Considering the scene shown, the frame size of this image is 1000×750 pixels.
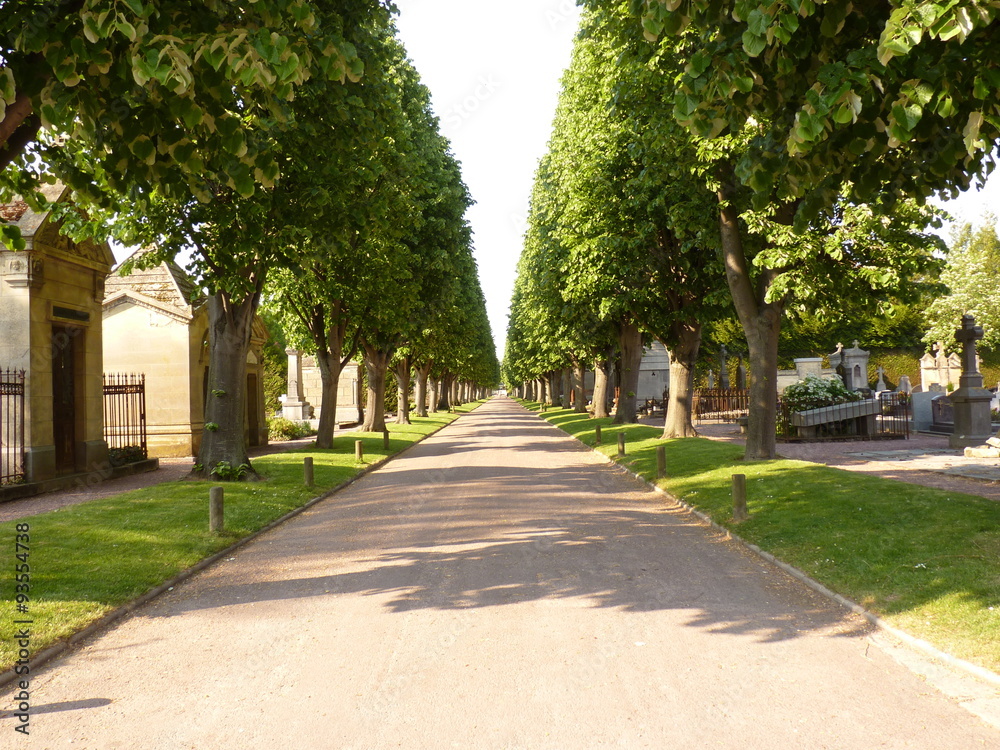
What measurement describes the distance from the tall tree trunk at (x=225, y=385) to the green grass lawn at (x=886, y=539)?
356 inches

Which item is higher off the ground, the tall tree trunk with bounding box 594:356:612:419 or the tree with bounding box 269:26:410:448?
the tree with bounding box 269:26:410:448

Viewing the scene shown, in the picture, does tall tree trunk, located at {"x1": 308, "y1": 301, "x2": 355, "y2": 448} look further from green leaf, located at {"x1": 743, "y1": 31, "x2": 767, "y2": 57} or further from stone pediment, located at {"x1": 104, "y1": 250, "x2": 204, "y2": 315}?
green leaf, located at {"x1": 743, "y1": 31, "x2": 767, "y2": 57}

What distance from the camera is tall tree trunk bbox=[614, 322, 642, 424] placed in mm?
30609

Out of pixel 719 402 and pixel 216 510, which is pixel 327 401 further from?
pixel 719 402

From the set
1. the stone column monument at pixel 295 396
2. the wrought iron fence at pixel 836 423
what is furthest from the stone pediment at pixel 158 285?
the wrought iron fence at pixel 836 423

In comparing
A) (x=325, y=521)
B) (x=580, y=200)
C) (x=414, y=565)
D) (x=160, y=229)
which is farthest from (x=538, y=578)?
(x=580, y=200)

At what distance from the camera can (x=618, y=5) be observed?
1224cm

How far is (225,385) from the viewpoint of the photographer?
15.0m

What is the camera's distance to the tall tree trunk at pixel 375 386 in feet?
101

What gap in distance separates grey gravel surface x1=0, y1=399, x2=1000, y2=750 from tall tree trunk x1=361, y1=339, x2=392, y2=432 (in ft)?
71.7

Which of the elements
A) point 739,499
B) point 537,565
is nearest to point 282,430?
point 739,499

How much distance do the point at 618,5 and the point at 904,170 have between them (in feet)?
25.5

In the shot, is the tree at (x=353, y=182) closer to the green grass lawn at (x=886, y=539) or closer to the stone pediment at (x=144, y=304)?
the stone pediment at (x=144, y=304)

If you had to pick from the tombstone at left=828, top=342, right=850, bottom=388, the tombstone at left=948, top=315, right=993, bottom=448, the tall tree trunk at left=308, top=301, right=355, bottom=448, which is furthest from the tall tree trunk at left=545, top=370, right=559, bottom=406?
the tombstone at left=948, top=315, right=993, bottom=448
